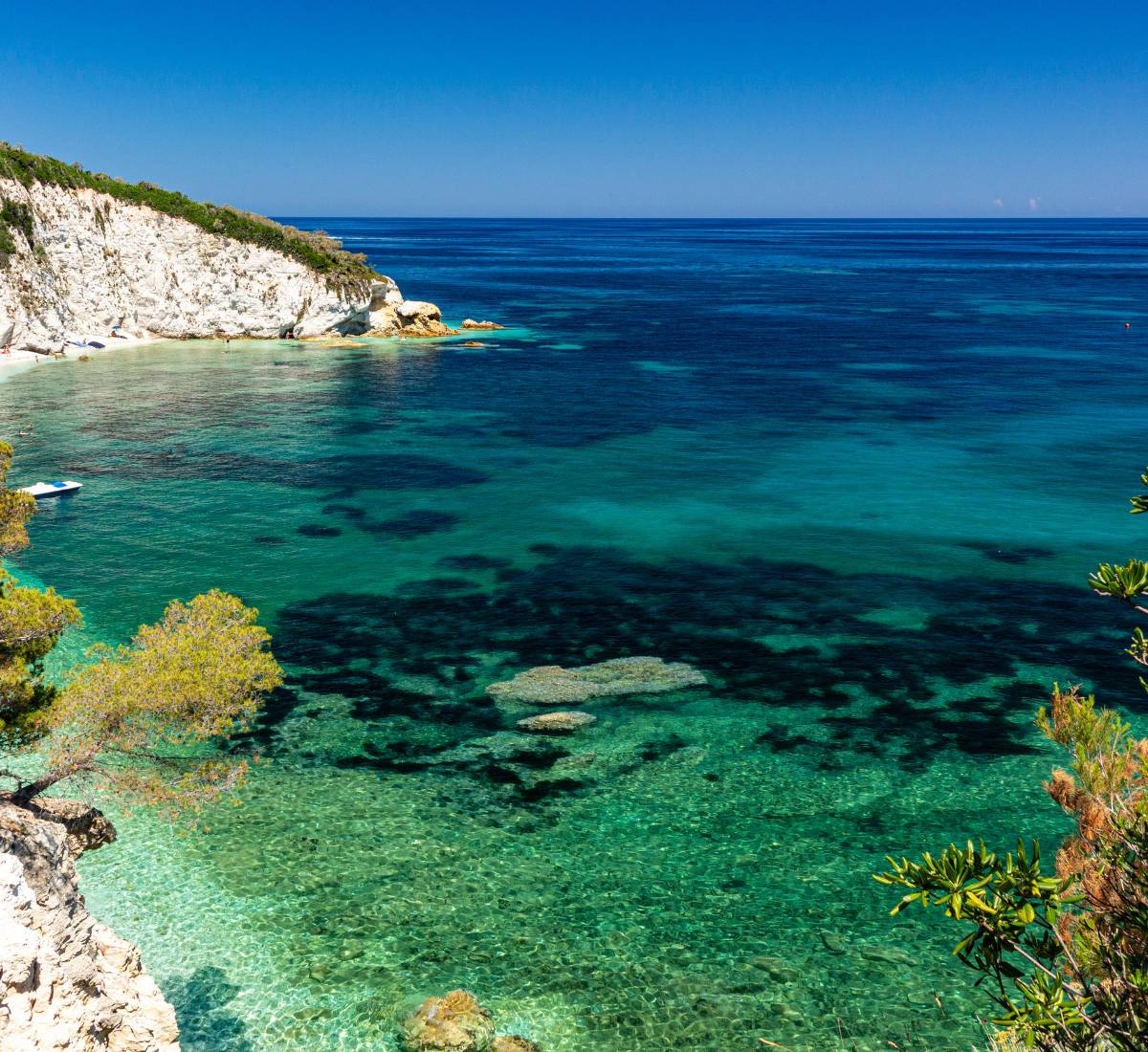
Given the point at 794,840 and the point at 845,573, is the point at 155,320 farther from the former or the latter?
the point at 794,840

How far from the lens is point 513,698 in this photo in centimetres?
3231

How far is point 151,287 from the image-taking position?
350ft

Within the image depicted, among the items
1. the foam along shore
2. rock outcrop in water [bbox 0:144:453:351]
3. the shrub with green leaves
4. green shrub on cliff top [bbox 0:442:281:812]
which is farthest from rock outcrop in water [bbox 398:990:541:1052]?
rock outcrop in water [bbox 0:144:453:351]

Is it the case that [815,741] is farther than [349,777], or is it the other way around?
[815,741]

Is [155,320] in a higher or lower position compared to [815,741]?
higher

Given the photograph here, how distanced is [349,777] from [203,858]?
4.79 m

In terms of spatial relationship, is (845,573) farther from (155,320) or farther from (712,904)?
(155,320)

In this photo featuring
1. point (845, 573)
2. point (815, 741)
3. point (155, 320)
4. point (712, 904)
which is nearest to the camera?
point (712, 904)

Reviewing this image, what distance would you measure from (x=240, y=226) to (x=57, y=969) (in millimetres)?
108217

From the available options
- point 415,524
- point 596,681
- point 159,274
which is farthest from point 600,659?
point 159,274

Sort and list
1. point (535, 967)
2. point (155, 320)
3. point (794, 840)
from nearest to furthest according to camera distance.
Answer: point (535, 967) < point (794, 840) < point (155, 320)

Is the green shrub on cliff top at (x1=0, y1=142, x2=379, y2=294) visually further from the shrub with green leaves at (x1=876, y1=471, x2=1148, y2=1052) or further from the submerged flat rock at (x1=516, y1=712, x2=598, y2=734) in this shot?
the shrub with green leaves at (x1=876, y1=471, x2=1148, y2=1052)

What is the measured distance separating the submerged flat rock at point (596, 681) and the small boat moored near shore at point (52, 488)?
3329cm

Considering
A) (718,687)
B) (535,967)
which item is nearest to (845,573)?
(718,687)
